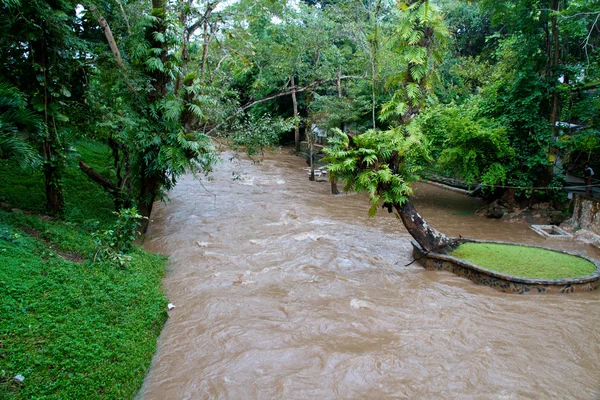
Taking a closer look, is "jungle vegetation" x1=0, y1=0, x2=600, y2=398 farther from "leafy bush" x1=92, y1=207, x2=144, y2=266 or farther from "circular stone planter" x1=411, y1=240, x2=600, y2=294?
"circular stone planter" x1=411, y1=240, x2=600, y2=294

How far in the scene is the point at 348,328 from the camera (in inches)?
203

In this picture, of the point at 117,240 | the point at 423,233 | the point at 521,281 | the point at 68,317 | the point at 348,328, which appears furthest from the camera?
the point at 423,233

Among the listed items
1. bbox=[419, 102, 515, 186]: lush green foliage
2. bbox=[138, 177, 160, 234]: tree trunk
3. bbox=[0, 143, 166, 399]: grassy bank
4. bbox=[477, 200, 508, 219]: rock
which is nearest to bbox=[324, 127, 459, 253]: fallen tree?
bbox=[0, 143, 166, 399]: grassy bank

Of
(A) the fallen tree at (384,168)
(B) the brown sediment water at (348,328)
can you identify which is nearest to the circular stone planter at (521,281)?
(B) the brown sediment water at (348,328)

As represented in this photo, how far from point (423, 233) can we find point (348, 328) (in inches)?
119

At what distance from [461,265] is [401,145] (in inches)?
95.6

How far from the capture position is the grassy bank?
3.26 metres

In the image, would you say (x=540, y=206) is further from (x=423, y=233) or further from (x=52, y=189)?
(x=52, y=189)

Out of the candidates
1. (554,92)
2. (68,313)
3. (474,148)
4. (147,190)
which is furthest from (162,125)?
(554,92)

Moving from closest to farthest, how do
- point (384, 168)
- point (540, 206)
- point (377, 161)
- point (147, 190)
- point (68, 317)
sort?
point (68, 317)
point (384, 168)
point (377, 161)
point (147, 190)
point (540, 206)

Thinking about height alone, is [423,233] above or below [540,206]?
above

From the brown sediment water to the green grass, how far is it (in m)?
0.46

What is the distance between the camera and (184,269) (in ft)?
23.6

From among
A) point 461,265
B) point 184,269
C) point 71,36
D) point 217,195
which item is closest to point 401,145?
point 461,265
